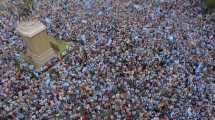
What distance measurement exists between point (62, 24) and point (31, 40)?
186cm

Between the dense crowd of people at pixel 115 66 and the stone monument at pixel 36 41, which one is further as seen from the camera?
the stone monument at pixel 36 41

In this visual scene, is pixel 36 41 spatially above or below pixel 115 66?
above

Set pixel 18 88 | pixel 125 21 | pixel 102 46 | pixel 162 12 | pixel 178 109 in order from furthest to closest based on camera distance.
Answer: pixel 162 12
pixel 125 21
pixel 102 46
pixel 18 88
pixel 178 109

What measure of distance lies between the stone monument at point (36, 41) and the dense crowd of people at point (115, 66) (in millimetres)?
267

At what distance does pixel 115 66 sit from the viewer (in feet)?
32.4

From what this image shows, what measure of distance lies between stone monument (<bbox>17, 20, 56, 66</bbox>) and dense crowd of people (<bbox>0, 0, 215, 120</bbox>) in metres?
0.27

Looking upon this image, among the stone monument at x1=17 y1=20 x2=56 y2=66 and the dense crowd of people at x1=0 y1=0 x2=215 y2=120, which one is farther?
the stone monument at x1=17 y1=20 x2=56 y2=66

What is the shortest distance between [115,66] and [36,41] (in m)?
2.21

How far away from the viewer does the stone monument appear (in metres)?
9.68

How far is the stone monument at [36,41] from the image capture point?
9678mm

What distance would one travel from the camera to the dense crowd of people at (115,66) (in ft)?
29.1

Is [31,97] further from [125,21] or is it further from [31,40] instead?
Answer: [125,21]

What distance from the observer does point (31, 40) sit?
9.77 m

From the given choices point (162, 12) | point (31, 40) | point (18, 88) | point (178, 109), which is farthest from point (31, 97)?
point (162, 12)
